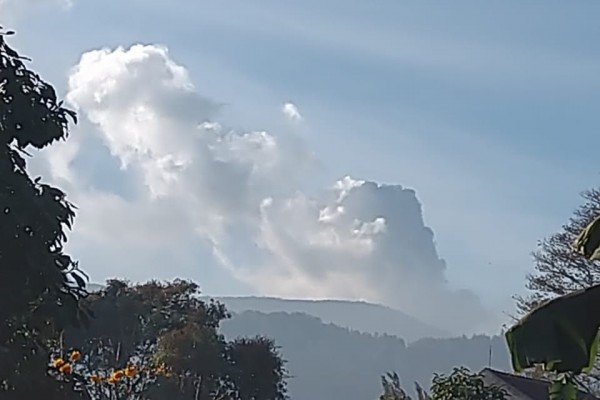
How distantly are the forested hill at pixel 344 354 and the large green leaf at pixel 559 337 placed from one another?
75.2 m

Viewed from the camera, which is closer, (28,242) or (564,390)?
(564,390)

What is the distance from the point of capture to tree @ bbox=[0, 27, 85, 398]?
12.1m

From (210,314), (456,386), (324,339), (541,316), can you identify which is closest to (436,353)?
(324,339)

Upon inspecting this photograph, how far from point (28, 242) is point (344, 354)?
104596 mm

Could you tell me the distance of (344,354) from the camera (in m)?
116

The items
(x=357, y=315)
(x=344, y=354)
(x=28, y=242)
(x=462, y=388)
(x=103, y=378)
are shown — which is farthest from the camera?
(x=357, y=315)

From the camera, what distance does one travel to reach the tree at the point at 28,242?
12141 millimetres

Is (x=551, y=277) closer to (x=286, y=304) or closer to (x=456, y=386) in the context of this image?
(x=456, y=386)

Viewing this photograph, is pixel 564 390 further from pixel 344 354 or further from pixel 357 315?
pixel 357 315

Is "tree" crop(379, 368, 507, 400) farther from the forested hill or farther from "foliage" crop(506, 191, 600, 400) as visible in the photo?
the forested hill

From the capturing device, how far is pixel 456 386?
57.9 feet

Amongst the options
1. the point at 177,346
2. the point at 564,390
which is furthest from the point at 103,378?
the point at 177,346

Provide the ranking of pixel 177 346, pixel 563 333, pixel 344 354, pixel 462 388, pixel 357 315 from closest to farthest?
pixel 563 333 < pixel 462 388 < pixel 177 346 < pixel 344 354 < pixel 357 315

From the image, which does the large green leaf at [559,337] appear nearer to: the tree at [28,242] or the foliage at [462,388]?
the tree at [28,242]
